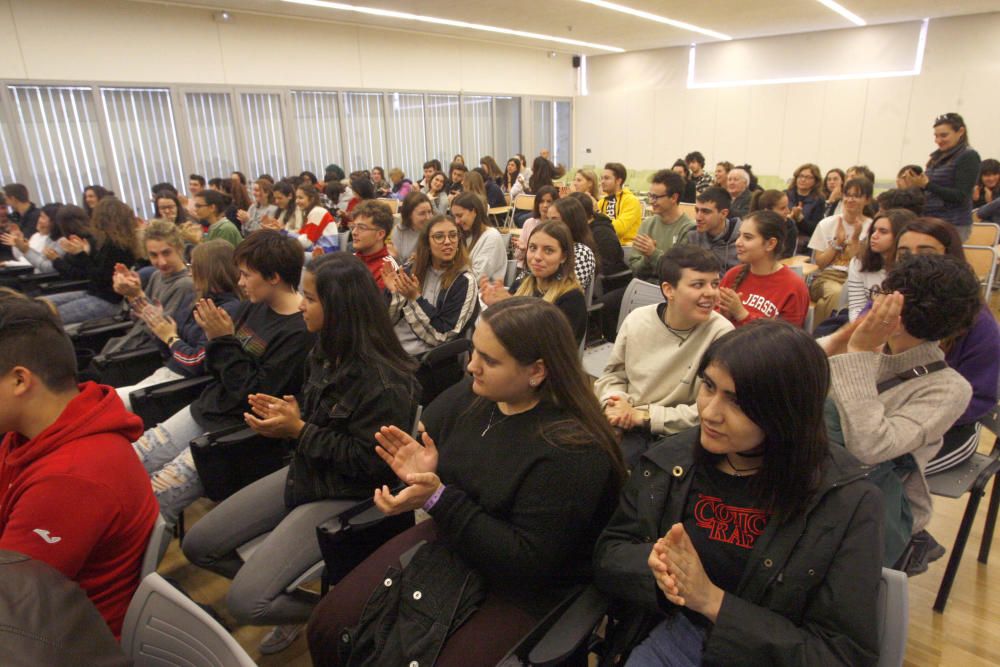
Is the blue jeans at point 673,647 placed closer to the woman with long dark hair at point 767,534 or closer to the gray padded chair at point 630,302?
the woman with long dark hair at point 767,534

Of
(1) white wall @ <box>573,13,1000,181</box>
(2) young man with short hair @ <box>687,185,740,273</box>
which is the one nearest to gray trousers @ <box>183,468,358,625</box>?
(2) young man with short hair @ <box>687,185,740,273</box>

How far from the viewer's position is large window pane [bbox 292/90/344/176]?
9430mm

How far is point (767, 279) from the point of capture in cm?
282

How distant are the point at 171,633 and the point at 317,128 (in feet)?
32.2

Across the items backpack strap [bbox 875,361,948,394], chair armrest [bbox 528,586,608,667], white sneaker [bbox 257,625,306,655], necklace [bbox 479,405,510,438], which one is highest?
backpack strap [bbox 875,361,948,394]

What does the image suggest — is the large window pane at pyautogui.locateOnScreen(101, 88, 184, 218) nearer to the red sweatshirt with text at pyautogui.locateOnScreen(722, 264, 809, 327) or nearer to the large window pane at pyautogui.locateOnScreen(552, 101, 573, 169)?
the red sweatshirt with text at pyautogui.locateOnScreen(722, 264, 809, 327)

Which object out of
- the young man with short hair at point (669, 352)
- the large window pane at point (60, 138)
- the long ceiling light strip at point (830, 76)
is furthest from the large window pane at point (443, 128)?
the young man with short hair at point (669, 352)

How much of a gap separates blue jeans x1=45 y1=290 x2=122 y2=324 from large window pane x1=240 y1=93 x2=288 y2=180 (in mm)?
5347

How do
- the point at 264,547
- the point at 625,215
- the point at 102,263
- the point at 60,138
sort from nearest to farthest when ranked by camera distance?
the point at 264,547 → the point at 102,263 → the point at 625,215 → the point at 60,138

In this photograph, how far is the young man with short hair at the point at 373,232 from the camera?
358 centimetres

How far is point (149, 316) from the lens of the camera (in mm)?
2672

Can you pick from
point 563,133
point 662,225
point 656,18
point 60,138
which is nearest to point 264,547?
point 662,225

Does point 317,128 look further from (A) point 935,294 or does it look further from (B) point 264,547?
(A) point 935,294

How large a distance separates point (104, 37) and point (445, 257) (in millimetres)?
7109
